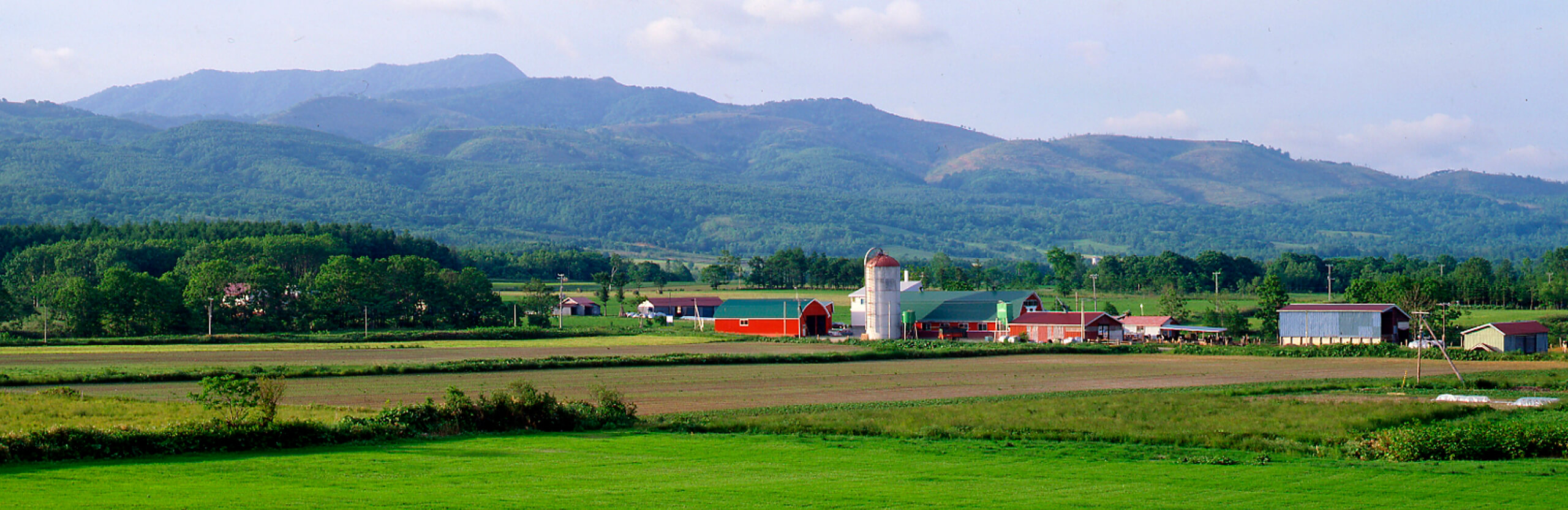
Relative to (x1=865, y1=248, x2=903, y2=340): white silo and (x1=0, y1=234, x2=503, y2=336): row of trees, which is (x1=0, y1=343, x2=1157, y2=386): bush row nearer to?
(x1=865, y1=248, x2=903, y2=340): white silo

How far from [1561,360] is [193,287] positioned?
67.2 m

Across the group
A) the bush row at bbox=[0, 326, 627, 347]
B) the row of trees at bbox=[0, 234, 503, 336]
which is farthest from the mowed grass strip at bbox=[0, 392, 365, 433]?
the row of trees at bbox=[0, 234, 503, 336]

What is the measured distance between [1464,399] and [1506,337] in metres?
35.1

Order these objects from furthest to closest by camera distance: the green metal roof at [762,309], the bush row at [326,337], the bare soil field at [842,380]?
the green metal roof at [762,309] → the bush row at [326,337] → the bare soil field at [842,380]

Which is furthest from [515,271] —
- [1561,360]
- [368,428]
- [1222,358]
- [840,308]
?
[368,428]

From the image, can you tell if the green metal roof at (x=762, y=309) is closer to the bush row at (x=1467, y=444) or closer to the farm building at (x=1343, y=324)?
the farm building at (x=1343, y=324)

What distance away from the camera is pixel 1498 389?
125 ft

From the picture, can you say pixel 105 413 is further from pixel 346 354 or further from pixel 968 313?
pixel 968 313

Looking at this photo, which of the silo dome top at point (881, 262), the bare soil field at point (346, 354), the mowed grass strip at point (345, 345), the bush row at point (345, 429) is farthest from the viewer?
the silo dome top at point (881, 262)

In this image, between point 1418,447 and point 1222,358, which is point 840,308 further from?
point 1418,447

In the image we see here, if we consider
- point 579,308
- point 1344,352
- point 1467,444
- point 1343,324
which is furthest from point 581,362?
point 579,308

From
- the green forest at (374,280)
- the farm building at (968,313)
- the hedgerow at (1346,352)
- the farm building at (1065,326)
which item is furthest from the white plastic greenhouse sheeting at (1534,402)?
the farm building at (968,313)

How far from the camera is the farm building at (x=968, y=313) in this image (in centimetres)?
8075

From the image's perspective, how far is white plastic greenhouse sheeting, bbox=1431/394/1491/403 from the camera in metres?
32.5
